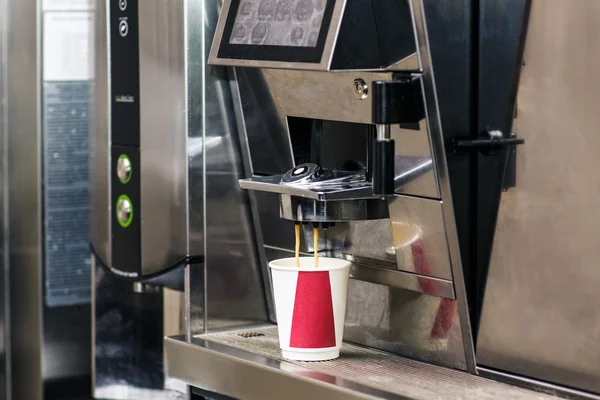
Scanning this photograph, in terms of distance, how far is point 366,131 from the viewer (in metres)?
1.86

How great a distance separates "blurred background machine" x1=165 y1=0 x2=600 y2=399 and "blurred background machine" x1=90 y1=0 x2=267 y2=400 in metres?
0.20

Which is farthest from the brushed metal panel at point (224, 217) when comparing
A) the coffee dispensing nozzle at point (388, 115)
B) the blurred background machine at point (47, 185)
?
the blurred background machine at point (47, 185)

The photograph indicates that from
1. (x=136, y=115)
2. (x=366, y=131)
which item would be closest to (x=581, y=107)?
(x=366, y=131)

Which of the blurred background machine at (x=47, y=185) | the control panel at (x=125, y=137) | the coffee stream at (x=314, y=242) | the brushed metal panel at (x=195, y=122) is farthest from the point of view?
the blurred background machine at (x=47, y=185)

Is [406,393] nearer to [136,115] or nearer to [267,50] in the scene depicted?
[267,50]

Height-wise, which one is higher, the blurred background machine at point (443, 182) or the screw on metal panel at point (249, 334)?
the blurred background machine at point (443, 182)

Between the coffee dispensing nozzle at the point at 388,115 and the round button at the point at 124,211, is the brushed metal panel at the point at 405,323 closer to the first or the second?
the coffee dispensing nozzle at the point at 388,115

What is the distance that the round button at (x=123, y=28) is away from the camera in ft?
7.21

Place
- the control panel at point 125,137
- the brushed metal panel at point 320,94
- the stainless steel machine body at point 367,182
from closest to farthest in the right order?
the stainless steel machine body at point 367,182 < the brushed metal panel at point 320,94 < the control panel at point 125,137

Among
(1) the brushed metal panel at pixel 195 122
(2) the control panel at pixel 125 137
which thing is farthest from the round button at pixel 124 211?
(1) the brushed metal panel at pixel 195 122

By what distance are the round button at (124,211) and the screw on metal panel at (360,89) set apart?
25.8 inches

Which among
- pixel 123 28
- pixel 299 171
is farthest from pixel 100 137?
pixel 299 171

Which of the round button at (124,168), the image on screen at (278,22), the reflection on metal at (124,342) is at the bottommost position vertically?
the reflection on metal at (124,342)

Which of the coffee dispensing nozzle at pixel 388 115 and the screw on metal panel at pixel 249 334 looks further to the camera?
the screw on metal panel at pixel 249 334
